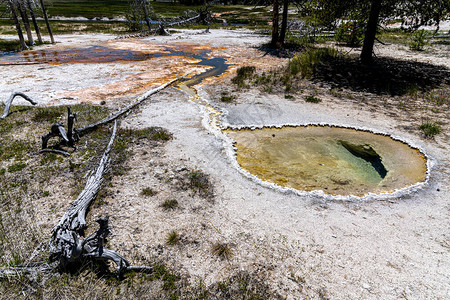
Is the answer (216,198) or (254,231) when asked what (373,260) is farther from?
(216,198)

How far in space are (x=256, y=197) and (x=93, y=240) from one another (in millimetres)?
3611

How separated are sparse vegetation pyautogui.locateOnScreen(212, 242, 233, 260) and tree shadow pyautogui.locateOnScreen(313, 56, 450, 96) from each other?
1217 centimetres

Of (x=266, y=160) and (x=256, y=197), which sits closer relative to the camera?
(x=256, y=197)

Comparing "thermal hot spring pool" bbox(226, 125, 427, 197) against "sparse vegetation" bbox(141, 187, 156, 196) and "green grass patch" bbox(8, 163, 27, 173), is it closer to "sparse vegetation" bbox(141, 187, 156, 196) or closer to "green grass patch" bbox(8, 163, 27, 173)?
"sparse vegetation" bbox(141, 187, 156, 196)

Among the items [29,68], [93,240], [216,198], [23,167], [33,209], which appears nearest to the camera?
[93,240]

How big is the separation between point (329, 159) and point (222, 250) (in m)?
4.69

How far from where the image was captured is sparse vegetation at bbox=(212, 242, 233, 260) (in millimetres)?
4827

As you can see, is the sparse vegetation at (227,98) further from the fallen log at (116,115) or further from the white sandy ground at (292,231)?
the white sandy ground at (292,231)

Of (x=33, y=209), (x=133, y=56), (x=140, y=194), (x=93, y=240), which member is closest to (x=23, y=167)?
(x=33, y=209)

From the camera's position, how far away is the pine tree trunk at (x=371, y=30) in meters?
14.7

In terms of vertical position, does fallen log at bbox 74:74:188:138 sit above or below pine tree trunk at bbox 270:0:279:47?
below

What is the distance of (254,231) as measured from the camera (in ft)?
17.7

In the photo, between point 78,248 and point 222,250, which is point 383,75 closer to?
point 222,250

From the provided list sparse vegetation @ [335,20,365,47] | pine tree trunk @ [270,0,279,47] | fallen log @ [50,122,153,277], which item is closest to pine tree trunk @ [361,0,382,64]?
sparse vegetation @ [335,20,365,47]
